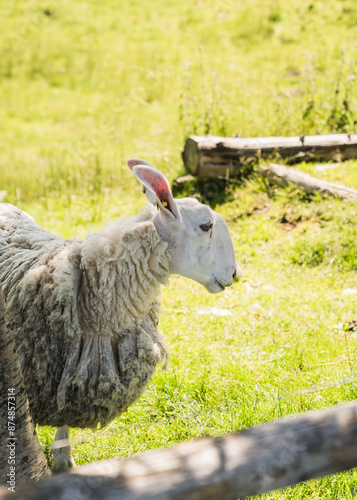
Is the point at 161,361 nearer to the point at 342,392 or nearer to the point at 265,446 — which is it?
the point at 342,392

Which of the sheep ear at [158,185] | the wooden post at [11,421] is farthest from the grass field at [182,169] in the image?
the sheep ear at [158,185]

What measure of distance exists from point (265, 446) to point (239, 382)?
2.13m

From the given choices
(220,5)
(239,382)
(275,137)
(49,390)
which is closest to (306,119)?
(275,137)

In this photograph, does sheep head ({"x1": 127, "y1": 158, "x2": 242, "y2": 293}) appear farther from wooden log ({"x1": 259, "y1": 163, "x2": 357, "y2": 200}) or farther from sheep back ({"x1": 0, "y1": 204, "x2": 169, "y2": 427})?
wooden log ({"x1": 259, "y1": 163, "x2": 357, "y2": 200})

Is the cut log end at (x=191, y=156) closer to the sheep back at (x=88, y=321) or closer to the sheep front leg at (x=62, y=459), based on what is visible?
the sheep back at (x=88, y=321)

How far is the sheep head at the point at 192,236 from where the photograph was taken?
115 inches

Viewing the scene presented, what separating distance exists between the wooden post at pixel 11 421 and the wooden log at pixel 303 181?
A: 168 inches

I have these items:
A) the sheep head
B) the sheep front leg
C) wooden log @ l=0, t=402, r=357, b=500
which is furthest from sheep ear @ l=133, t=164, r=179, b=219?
wooden log @ l=0, t=402, r=357, b=500

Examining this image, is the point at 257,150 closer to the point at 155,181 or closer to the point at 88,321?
the point at 155,181

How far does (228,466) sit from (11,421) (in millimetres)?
1171

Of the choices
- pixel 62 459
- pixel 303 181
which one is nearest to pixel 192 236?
pixel 62 459

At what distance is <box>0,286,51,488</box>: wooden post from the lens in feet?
7.14

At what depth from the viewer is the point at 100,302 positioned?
2.91 meters

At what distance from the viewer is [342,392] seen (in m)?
3.24
